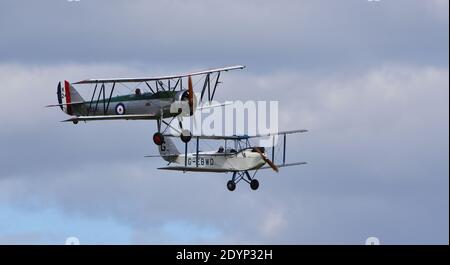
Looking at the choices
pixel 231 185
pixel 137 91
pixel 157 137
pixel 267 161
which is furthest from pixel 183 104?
pixel 267 161

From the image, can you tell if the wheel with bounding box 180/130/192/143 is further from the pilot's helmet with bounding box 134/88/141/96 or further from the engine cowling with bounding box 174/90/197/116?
the pilot's helmet with bounding box 134/88/141/96

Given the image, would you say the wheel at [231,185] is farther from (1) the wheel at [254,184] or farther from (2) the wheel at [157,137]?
(2) the wheel at [157,137]

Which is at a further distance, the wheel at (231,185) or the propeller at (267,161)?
the propeller at (267,161)

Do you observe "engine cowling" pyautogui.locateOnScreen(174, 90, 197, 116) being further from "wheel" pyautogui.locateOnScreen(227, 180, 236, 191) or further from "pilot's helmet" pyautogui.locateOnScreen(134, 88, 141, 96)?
"wheel" pyautogui.locateOnScreen(227, 180, 236, 191)

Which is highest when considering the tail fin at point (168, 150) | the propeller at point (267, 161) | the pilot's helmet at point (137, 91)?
the tail fin at point (168, 150)

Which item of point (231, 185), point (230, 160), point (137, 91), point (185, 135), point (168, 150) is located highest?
point (168, 150)

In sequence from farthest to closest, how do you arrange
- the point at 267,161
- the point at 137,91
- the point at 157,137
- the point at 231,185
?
the point at 267,161 < the point at 231,185 < the point at 137,91 < the point at 157,137

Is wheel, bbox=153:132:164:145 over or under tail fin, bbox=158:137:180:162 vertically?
under

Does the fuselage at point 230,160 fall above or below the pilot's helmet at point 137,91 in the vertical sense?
below

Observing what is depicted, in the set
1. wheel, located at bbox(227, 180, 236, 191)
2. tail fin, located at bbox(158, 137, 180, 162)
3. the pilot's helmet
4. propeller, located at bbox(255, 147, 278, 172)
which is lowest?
wheel, located at bbox(227, 180, 236, 191)

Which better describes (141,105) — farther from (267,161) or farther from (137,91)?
(267,161)

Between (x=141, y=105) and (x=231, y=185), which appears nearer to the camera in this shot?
(x=141, y=105)

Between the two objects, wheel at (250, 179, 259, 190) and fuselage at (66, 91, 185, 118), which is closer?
fuselage at (66, 91, 185, 118)

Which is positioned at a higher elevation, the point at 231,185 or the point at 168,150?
the point at 168,150
